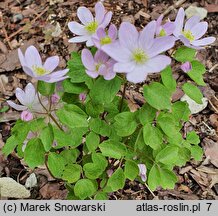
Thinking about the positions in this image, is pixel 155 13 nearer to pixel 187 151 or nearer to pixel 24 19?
pixel 24 19

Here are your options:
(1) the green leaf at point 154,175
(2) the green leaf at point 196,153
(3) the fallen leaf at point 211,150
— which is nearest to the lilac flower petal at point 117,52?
(1) the green leaf at point 154,175

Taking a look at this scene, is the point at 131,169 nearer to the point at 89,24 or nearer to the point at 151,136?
the point at 151,136

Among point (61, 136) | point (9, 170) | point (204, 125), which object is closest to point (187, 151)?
point (61, 136)

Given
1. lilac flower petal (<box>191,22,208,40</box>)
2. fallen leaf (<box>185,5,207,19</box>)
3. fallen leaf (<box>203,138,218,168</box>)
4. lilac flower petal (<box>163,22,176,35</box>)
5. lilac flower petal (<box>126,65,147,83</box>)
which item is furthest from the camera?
fallen leaf (<box>185,5,207,19</box>)

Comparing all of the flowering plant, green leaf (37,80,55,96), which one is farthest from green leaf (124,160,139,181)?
green leaf (37,80,55,96)

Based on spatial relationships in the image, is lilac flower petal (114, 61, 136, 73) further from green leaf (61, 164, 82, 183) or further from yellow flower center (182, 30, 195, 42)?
green leaf (61, 164, 82, 183)

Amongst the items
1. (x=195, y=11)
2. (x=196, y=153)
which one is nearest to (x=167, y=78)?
(x=196, y=153)

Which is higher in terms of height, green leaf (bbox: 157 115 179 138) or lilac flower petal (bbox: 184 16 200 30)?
lilac flower petal (bbox: 184 16 200 30)

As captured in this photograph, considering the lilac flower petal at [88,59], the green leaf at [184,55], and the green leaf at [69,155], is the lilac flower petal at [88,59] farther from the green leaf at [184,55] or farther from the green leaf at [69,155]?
the green leaf at [69,155]
